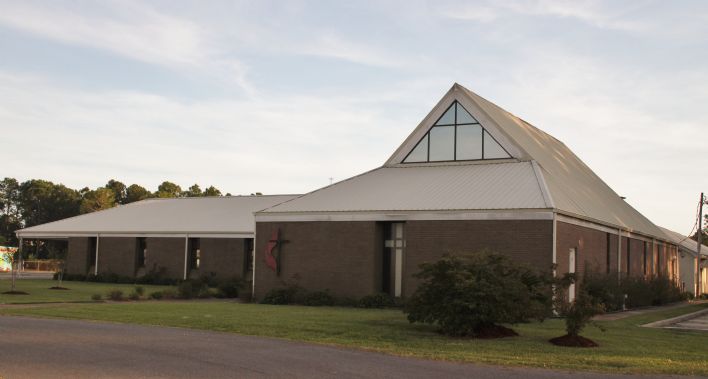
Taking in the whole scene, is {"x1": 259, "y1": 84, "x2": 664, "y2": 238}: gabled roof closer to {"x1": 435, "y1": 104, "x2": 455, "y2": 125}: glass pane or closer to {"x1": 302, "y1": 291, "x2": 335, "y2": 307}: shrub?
{"x1": 435, "y1": 104, "x2": 455, "y2": 125}: glass pane

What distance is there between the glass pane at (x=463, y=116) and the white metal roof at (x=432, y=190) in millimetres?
1951

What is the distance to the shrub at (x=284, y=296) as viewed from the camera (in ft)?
101

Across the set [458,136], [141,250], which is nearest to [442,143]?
[458,136]

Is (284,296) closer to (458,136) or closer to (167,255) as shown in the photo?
(458,136)

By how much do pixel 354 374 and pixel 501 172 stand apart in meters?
20.4

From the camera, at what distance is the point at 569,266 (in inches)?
1116

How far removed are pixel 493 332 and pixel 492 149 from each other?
596 inches

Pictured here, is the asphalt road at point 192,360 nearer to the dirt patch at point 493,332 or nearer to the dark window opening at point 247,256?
the dirt patch at point 493,332

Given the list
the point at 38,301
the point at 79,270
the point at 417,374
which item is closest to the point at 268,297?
the point at 38,301

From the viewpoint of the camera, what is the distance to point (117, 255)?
50094 mm

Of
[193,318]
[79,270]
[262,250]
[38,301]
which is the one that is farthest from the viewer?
[79,270]

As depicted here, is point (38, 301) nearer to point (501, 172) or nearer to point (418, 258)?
point (418, 258)

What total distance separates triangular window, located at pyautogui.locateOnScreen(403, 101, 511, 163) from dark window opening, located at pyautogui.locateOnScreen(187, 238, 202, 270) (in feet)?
65.2

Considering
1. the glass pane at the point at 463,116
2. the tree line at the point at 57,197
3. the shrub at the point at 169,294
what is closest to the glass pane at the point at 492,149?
Answer: the glass pane at the point at 463,116
